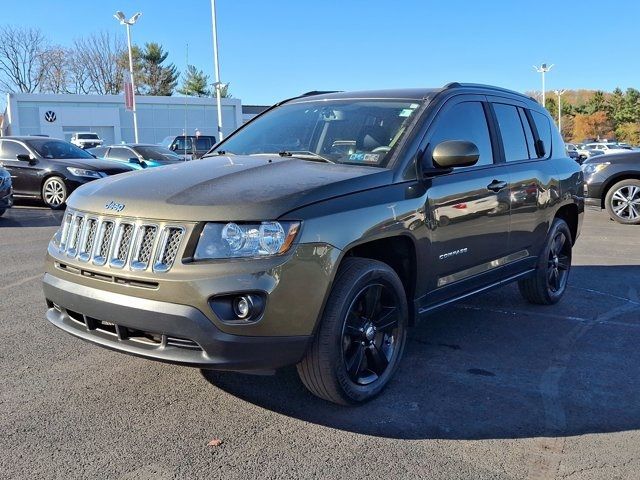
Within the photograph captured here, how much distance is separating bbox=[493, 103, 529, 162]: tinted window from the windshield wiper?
1.70 m

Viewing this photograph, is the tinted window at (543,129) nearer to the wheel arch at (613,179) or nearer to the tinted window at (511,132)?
the tinted window at (511,132)

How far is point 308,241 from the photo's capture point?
118 inches

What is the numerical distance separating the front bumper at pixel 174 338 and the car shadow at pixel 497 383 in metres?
0.58

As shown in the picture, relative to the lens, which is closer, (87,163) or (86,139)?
(87,163)

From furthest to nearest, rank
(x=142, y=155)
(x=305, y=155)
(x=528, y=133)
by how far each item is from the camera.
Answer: (x=142, y=155) < (x=528, y=133) < (x=305, y=155)

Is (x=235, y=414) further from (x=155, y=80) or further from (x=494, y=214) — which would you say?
(x=155, y=80)

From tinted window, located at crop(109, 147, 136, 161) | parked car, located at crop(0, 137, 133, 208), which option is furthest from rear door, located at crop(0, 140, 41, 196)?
tinted window, located at crop(109, 147, 136, 161)

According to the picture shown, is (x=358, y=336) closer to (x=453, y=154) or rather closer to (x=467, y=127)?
(x=453, y=154)

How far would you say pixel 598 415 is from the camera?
3.44 m

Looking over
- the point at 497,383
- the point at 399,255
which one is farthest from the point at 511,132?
the point at 497,383

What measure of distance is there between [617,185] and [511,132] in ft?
25.1

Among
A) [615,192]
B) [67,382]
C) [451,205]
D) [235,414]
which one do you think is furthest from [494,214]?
[615,192]

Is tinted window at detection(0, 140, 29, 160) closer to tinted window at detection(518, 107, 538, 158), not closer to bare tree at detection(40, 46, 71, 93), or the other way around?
tinted window at detection(518, 107, 538, 158)

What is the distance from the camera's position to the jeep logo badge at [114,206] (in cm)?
318
